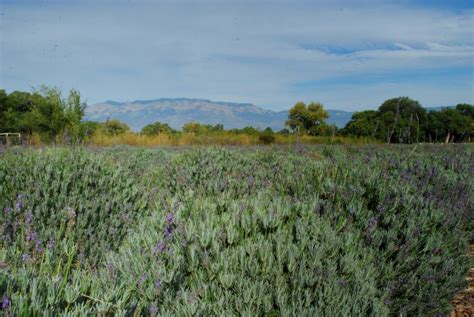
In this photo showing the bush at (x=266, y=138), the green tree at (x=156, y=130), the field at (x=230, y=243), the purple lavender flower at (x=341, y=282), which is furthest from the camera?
the green tree at (x=156, y=130)

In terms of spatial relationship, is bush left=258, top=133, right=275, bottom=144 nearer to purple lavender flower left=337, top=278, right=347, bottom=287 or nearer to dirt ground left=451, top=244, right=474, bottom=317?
dirt ground left=451, top=244, right=474, bottom=317

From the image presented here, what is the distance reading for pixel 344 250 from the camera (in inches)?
113

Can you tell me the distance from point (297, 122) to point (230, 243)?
31517 mm

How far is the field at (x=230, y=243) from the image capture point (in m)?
2.20

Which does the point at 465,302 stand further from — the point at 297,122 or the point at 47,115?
the point at 47,115

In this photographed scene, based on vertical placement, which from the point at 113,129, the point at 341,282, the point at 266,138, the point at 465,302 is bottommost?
the point at 465,302

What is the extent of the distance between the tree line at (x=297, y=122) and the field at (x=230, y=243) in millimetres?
6248

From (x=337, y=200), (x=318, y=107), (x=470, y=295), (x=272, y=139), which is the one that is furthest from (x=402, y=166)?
(x=318, y=107)

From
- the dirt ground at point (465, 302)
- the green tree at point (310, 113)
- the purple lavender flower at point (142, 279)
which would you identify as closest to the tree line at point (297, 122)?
the green tree at point (310, 113)

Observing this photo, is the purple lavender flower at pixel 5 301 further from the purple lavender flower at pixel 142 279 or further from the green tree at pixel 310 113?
the green tree at pixel 310 113

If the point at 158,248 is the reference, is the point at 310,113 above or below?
above

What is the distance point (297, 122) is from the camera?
110 feet

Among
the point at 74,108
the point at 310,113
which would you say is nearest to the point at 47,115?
the point at 74,108

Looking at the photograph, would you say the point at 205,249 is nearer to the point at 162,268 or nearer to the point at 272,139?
the point at 162,268
